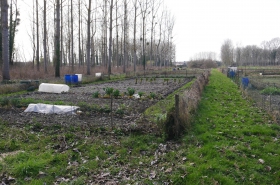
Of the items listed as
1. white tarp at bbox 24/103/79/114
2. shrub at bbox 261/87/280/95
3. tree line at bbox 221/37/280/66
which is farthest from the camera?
tree line at bbox 221/37/280/66

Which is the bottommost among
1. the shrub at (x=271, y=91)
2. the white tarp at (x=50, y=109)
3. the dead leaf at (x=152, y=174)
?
Result: the dead leaf at (x=152, y=174)

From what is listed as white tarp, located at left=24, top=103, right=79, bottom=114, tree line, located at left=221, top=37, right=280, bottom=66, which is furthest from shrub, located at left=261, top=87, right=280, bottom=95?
tree line, located at left=221, top=37, right=280, bottom=66

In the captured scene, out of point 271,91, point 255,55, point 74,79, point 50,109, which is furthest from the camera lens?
point 255,55

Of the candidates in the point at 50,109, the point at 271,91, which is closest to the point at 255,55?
the point at 271,91

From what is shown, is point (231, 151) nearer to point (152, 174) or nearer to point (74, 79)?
point (152, 174)

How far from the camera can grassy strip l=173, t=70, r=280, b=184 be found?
163 inches

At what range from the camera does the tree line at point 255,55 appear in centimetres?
8594

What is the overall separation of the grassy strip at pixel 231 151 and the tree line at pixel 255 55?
82481 mm

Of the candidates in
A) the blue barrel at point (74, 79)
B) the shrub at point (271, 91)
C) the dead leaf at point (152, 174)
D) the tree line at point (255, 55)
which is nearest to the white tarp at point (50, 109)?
the dead leaf at point (152, 174)

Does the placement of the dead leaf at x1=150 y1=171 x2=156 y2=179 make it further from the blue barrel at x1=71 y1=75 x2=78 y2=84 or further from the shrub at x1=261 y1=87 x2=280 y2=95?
the blue barrel at x1=71 y1=75 x2=78 y2=84

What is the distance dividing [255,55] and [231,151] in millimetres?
99178

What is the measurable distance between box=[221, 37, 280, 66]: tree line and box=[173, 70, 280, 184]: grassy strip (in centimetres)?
8248

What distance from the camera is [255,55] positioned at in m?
93.2

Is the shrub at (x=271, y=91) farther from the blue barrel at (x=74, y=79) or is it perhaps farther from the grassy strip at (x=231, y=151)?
the blue barrel at (x=74, y=79)
